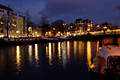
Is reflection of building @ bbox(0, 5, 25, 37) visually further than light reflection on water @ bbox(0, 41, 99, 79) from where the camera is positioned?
Yes

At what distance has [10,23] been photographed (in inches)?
2751

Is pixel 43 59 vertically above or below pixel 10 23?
below

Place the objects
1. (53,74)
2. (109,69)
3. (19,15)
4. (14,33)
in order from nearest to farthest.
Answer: (109,69)
(53,74)
(14,33)
(19,15)

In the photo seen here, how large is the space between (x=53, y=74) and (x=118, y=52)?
4801 millimetres

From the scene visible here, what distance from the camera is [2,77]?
1033 centimetres

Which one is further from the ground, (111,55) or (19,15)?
(19,15)

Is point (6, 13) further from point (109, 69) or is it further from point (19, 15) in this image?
point (109, 69)

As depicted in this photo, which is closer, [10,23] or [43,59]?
[43,59]

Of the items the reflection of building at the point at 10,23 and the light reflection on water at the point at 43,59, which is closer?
the light reflection on water at the point at 43,59

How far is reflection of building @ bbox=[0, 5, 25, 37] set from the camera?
65.1 metres

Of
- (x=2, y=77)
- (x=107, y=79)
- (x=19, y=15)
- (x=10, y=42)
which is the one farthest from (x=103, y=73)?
(x=19, y=15)

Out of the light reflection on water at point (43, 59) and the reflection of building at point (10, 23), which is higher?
the reflection of building at point (10, 23)

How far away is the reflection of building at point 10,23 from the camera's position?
6506 cm

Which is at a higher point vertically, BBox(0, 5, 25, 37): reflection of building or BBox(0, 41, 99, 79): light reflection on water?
BBox(0, 5, 25, 37): reflection of building
